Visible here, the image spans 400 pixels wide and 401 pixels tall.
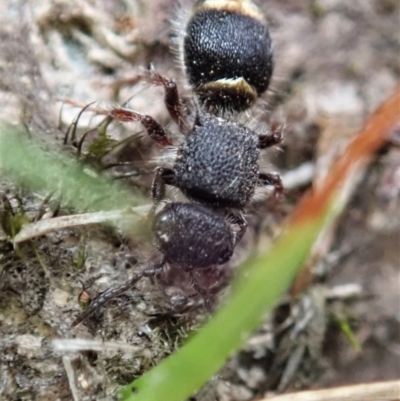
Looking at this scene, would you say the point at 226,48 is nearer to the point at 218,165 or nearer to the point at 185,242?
the point at 218,165

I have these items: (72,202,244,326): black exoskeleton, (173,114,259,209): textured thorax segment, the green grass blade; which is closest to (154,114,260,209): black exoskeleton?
(173,114,259,209): textured thorax segment

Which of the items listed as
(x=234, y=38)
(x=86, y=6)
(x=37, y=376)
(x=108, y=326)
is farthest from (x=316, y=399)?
(x=86, y=6)

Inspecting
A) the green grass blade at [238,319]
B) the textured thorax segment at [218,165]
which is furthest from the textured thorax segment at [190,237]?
the green grass blade at [238,319]

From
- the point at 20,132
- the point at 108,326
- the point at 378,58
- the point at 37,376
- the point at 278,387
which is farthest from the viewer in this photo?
the point at 378,58

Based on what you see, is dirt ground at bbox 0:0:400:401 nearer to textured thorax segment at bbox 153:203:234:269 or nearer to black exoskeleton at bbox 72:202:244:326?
black exoskeleton at bbox 72:202:244:326

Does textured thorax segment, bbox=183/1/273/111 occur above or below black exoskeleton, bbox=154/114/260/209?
above

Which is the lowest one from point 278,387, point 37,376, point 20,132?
point 278,387

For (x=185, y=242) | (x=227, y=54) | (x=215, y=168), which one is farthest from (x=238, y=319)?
(x=227, y=54)

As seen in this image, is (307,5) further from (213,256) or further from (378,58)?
(213,256)
